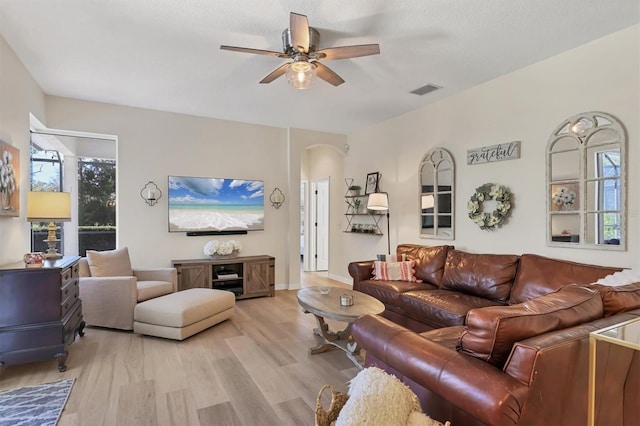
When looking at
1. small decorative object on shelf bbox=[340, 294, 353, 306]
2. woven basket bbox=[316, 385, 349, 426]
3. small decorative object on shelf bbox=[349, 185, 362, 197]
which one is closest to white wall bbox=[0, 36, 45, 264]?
small decorative object on shelf bbox=[340, 294, 353, 306]

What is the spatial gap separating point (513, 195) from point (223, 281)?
403cm

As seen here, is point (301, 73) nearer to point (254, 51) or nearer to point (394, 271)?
point (254, 51)

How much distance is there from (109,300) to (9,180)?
149 centimetres

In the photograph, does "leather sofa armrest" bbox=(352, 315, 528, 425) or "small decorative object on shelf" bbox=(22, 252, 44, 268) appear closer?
"leather sofa armrest" bbox=(352, 315, 528, 425)

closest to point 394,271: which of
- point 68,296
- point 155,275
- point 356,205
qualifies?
point 356,205

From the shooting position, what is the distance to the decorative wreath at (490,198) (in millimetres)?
3589

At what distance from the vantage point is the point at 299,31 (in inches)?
91.4

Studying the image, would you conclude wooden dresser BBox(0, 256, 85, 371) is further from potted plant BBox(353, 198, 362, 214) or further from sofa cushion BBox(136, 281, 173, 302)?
potted plant BBox(353, 198, 362, 214)

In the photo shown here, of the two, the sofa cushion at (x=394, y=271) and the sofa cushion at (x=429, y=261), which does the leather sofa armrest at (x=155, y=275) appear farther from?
the sofa cushion at (x=429, y=261)

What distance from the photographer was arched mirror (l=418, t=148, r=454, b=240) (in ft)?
14.1

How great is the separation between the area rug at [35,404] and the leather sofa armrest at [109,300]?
3.61 ft

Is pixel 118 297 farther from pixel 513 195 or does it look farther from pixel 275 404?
pixel 513 195

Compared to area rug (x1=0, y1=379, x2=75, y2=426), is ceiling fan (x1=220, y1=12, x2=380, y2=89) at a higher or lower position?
higher

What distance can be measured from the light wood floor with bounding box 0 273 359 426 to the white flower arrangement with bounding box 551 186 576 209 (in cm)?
243
